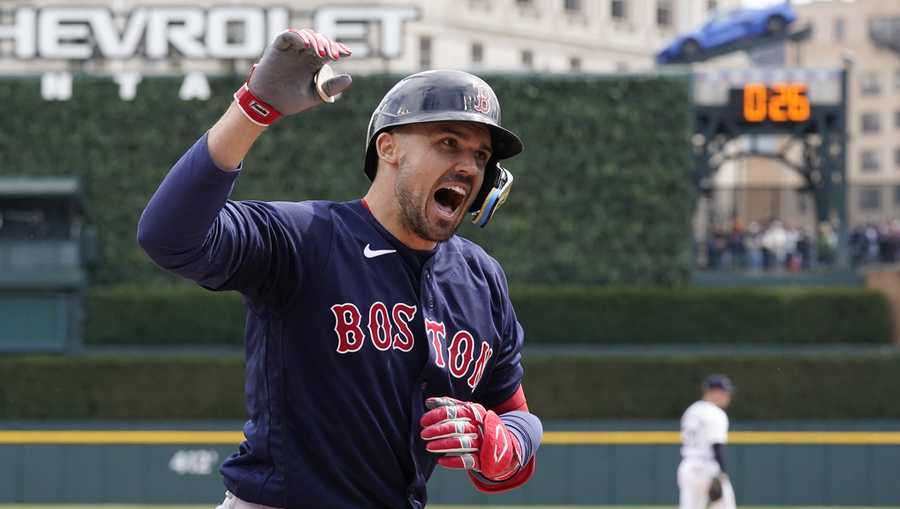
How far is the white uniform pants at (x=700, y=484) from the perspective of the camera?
11867 millimetres

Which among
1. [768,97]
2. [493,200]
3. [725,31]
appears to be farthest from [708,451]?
[725,31]

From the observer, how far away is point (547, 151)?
24797 millimetres

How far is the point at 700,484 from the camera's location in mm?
11977

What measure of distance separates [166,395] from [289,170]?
562cm

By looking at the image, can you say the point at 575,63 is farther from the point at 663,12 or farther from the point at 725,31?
the point at 725,31

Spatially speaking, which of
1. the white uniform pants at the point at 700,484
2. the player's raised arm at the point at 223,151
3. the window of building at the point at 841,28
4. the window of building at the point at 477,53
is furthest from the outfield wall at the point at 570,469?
the window of building at the point at 841,28

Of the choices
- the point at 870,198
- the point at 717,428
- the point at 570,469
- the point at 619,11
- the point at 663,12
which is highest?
the point at 619,11

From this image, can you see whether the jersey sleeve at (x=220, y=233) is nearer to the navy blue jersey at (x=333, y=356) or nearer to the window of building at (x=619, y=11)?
the navy blue jersey at (x=333, y=356)

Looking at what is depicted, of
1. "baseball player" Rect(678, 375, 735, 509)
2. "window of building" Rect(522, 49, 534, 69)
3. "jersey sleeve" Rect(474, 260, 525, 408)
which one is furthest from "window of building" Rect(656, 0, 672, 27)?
"jersey sleeve" Rect(474, 260, 525, 408)

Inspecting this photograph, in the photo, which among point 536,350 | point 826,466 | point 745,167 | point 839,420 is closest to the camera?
point 826,466

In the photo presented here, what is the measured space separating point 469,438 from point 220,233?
75 centimetres

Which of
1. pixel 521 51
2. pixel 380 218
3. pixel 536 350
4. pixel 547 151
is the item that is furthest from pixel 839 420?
pixel 521 51

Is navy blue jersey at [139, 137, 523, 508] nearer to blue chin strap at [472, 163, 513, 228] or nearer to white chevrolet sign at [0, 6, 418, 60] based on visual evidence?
blue chin strap at [472, 163, 513, 228]

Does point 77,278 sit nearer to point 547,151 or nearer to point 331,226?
point 547,151
